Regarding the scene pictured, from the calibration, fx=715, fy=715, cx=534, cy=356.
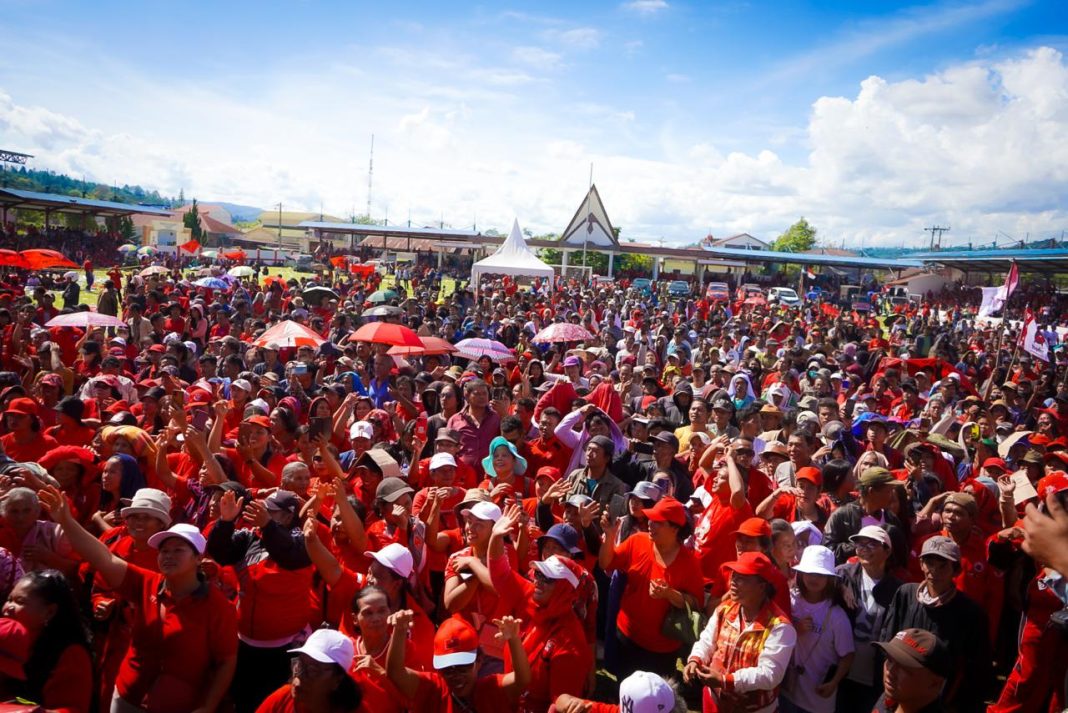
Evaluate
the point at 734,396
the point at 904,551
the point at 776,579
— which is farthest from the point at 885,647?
the point at 734,396

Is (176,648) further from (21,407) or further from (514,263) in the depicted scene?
(514,263)

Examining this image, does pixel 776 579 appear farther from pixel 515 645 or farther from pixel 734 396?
pixel 734 396

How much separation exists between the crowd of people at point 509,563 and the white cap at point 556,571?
0.07 ft

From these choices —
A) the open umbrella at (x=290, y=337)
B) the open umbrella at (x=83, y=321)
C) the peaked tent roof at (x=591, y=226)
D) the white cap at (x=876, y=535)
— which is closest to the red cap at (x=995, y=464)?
the white cap at (x=876, y=535)

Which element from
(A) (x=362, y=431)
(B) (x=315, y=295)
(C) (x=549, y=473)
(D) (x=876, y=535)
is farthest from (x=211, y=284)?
(D) (x=876, y=535)

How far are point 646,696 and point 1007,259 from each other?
1266 inches

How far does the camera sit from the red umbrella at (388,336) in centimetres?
855

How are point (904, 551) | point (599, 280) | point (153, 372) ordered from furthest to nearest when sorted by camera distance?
point (599, 280), point (153, 372), point (904, 551)

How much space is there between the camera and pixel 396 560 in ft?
10.7

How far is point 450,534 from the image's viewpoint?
4.10 meters

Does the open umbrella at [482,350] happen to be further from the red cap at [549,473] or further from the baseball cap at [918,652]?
the baseball cap at [918,652]

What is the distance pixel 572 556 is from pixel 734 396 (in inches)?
193

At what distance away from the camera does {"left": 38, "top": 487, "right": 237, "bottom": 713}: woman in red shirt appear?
116 inches

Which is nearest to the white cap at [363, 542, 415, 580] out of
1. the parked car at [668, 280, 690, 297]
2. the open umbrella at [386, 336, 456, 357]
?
the open umbrella at [386, 336, 456, 357]
